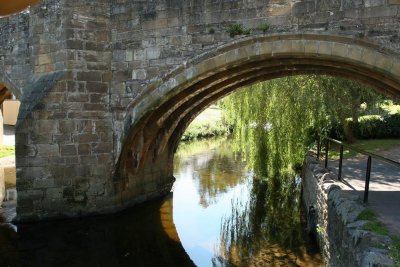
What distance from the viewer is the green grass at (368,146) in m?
10.3

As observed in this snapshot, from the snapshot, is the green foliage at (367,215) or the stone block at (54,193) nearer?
the green foliage at (367,215)

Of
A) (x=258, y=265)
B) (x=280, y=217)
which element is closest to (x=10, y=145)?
(x=280, y=217)

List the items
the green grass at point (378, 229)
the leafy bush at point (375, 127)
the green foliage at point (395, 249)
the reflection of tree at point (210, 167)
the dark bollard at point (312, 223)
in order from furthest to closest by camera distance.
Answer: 1. the leafy bush at point (375, 127)
2. the reflection of tree at point (210, 167)
3. the dark bollard at point (312, 223)
4. the green grass at point (378, 229)
5. the green foliage at point (395, 249)

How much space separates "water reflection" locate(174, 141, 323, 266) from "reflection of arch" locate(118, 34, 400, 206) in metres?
1.42

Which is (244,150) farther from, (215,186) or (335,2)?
(335,2)

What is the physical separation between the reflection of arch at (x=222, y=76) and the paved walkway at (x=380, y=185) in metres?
1.58

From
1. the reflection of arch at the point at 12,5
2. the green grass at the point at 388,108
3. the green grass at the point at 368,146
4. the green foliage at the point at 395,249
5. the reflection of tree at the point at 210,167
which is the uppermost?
the reflection of arch at the point at 12,5

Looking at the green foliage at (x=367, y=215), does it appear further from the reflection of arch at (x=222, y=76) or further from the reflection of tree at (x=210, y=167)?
the reflection of tree at (x=210, y=167)

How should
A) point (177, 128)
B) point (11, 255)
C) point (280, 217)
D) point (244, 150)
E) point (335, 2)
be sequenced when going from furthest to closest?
point (244, 150) → point (177, 128) → point (280, 217) → point (11, 255) → point (335, 2)

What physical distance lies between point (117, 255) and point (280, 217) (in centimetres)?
369

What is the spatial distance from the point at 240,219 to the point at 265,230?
758 mm

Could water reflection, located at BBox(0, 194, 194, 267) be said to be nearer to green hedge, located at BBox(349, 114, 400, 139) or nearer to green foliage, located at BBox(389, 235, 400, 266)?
green foliage, located at BBox(389, 235, 400, 266)

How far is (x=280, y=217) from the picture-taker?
8375 millimetres

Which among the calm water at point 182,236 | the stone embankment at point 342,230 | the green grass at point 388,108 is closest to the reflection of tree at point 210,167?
the calm water at point 182,236
